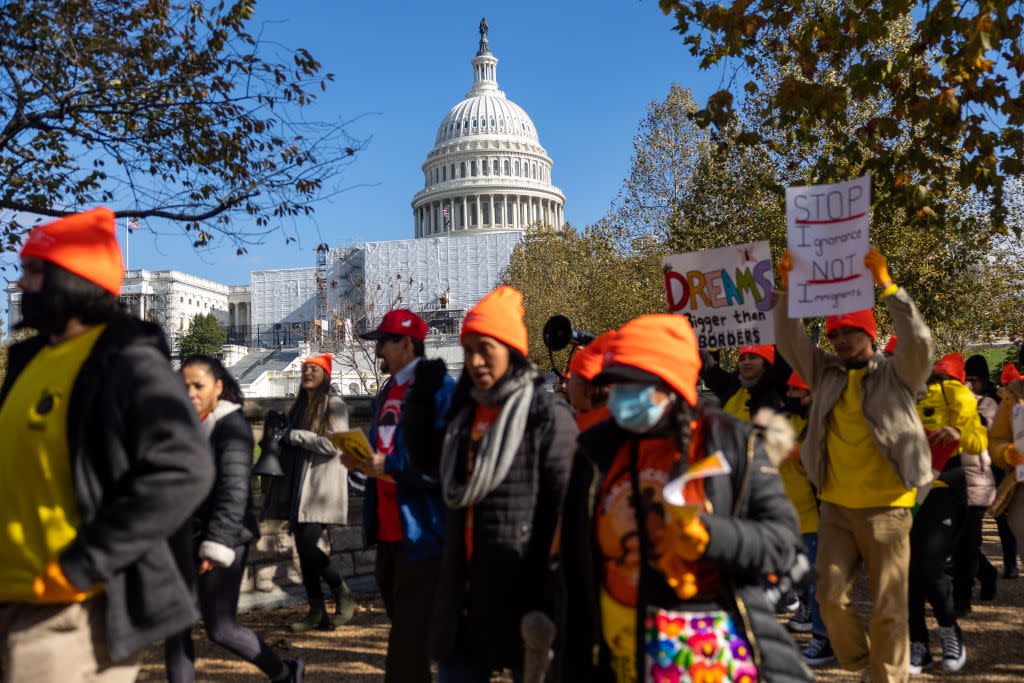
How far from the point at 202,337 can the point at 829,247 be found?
301 ft

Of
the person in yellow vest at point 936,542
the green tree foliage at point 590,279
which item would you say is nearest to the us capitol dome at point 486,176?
the green tree foliage at point 590,279

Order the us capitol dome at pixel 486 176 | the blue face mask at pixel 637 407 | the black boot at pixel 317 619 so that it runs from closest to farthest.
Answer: the blue face mask at pixel 637 407, the black boot at pixel 317 619, the us capitol dome at pixel 486 176

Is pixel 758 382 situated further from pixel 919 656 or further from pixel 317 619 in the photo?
pixel 317 619

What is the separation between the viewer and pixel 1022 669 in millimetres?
5312

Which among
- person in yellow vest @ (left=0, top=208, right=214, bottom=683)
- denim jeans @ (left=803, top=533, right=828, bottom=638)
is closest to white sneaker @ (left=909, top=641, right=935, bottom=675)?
denim jeans @ (left=803, top=533, right=828, bottom=638)

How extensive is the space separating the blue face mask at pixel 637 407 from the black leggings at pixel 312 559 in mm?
4314

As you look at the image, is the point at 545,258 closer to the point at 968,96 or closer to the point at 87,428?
the point at 968,96

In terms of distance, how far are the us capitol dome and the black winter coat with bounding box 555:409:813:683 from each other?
93.8 metres

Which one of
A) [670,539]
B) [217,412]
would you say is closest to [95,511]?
[670,539]

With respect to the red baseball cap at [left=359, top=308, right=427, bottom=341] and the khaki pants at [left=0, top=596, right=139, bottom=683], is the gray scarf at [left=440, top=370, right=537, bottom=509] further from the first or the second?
the red baseball cap at [left=359, top=308, right=427, bottom=341]

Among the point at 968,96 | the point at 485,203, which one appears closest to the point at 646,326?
the point at 968,96

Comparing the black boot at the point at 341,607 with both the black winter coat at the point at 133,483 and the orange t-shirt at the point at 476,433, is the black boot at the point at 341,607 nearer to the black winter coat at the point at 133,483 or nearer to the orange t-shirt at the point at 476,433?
the orange t-shirt at the point at 476,433

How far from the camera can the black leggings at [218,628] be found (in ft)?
13.7

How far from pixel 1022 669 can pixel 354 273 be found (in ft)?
290
